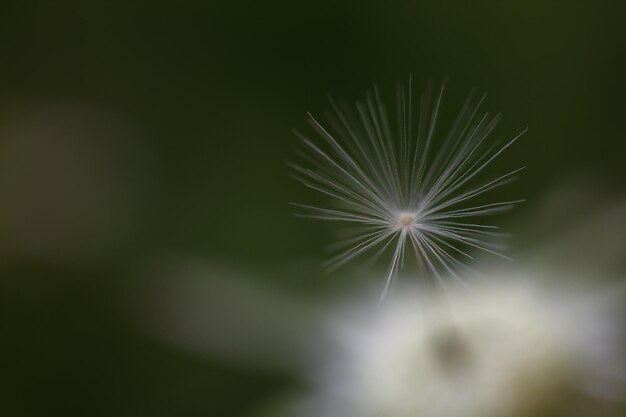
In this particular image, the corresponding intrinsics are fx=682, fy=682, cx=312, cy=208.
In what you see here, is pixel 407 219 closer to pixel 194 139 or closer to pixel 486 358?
pixel 486 358

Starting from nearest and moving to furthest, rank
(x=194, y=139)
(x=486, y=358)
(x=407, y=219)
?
1. (x=407, y=219)
2. (x=486, y=358)
3. (x=194, y=139)

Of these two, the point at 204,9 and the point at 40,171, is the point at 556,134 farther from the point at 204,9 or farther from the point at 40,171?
the point at 40,171

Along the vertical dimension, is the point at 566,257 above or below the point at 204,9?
below

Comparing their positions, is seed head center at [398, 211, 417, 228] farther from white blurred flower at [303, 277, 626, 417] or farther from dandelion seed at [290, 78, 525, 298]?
white blurred flower at [303, 277, 626, 417]

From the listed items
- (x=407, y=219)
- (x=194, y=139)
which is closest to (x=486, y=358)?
(x=407, y=219)

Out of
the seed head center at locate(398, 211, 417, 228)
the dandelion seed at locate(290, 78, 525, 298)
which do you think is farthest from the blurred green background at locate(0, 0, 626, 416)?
the seed head center at locate(398, 211, 417, 228)

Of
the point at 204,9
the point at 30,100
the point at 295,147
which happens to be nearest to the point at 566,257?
the point at 295,147
